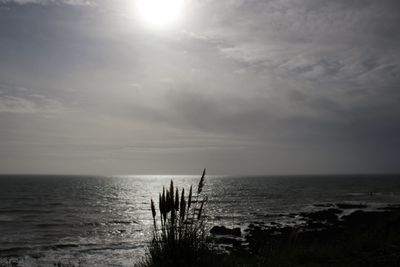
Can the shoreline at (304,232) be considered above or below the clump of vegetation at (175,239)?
below

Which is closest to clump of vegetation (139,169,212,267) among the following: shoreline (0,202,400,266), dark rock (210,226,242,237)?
shoreline (0,202,400,266)

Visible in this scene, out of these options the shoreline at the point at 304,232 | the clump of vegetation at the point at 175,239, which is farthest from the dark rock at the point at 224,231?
the clump of vegetation at the point at 175,239

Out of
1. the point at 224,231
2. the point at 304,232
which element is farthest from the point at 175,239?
the point at 304,232

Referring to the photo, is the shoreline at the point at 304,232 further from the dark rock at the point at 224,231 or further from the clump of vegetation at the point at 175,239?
the clump of vegetation at the point at 175,239

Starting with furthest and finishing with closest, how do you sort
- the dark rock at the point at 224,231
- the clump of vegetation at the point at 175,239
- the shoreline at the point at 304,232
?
1. the dark rock at the point at 224,231
2. the shoreline at the point at 304,232
3. the clump of vegetation at the point at 175,239

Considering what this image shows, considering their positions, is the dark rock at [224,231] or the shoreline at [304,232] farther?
the dark rock at [224,231]

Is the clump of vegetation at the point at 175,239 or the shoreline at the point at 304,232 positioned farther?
the shoreline at the point at 304,232

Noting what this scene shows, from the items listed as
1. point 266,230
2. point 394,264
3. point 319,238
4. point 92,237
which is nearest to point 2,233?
point 92,237

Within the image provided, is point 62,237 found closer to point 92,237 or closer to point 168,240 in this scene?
point 92,237

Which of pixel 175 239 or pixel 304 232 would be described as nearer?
pixel 175 239

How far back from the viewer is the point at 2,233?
32.5 m

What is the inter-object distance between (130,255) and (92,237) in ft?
29.5

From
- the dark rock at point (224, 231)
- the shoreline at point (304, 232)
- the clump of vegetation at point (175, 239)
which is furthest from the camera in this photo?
the dark rock at point (224, 231)

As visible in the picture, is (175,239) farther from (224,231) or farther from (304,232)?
(304,232)
